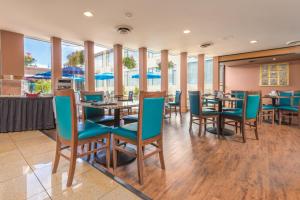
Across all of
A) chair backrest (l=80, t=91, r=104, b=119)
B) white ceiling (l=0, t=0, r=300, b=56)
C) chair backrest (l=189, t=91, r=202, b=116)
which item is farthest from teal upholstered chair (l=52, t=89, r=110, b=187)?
chair backrest (l=189, t=91, r=202, b=116)

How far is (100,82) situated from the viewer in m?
6.75

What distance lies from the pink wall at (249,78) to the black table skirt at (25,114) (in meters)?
8.37

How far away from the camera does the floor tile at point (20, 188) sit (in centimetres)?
153

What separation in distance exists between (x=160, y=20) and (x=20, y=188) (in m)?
3.85

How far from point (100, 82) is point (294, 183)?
21.1 feet

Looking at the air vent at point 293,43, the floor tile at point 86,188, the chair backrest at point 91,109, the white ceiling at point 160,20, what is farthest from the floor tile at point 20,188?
the air vent at point 293,43

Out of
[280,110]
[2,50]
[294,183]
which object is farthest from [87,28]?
[280,110]

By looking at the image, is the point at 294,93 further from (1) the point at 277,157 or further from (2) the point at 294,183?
(2) the point at 294,183

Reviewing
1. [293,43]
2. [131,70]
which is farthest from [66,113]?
[293,43]

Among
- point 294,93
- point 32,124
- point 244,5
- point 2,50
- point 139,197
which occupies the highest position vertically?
point 244,5

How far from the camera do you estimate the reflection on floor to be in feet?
5.10

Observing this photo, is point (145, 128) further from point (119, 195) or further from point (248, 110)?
point (248, 110)

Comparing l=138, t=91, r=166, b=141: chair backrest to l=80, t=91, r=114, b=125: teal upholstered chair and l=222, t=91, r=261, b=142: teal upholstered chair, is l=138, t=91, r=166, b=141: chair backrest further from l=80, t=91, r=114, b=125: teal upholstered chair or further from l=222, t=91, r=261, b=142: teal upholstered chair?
l=222, t=91, r=261, b=142: teal upholstered chair

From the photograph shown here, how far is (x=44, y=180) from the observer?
178cm
